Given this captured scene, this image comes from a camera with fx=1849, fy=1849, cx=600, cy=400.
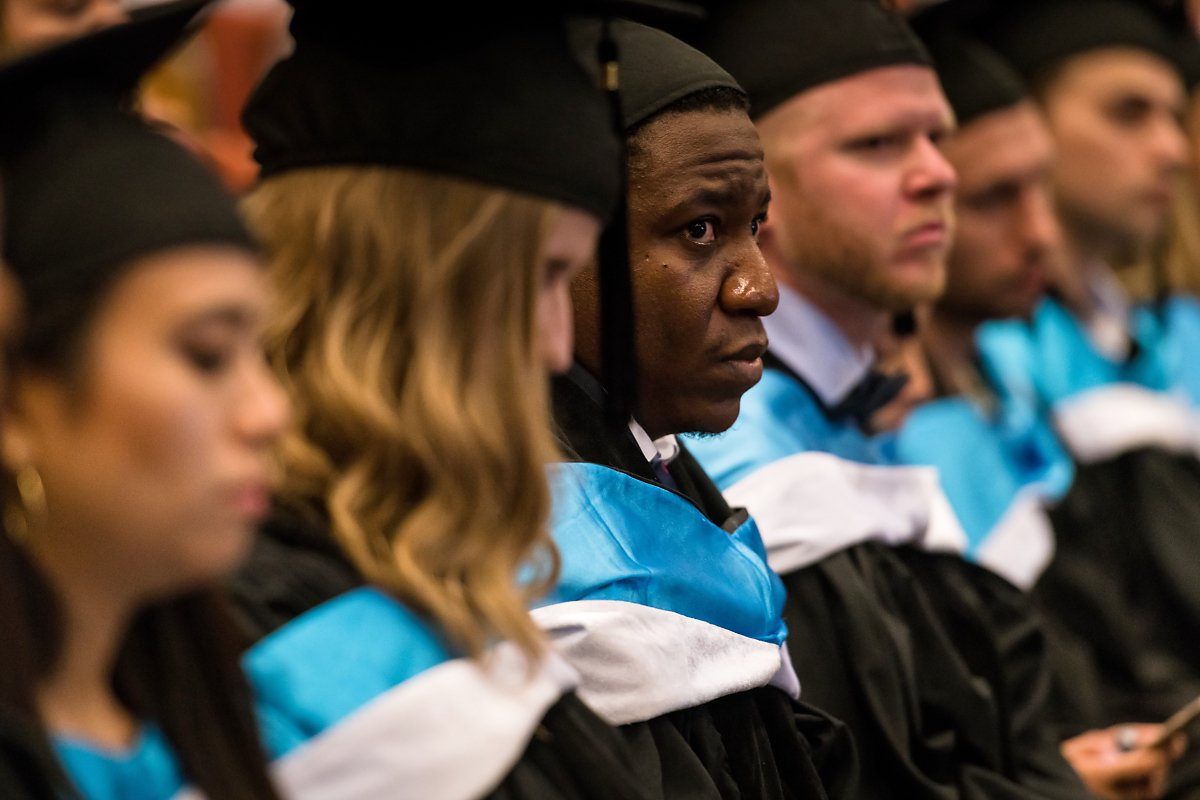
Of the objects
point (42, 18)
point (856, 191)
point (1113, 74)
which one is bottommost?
point (1113, 74)

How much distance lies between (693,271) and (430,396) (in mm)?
712

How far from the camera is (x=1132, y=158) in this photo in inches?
193

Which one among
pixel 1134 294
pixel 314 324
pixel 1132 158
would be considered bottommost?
pixel 1134 294

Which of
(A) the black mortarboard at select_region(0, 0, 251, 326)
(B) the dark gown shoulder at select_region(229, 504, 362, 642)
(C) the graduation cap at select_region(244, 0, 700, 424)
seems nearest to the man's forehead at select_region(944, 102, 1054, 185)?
(C) the graduation cap at select_region(244, 0, 700, 424)

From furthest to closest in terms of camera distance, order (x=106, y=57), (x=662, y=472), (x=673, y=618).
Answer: (x=662, y=472) < (x=673, y=618) < (x=106, y=57)

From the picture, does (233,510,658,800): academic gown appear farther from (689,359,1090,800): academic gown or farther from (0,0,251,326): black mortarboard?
(689,359,1090,800): academic gown

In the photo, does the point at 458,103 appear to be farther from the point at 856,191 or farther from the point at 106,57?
the point at 856,191

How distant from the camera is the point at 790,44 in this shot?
3033mm

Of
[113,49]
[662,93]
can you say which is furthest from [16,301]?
[662,93]

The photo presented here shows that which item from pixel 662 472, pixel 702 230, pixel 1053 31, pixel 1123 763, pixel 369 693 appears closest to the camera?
pixel 369 693

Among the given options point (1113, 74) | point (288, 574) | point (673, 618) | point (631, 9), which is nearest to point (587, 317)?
point (673, 618)

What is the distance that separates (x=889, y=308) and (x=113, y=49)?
1919 millimetres

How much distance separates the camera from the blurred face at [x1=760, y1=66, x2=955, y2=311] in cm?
304

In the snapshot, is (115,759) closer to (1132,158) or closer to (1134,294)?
(1132,158)
